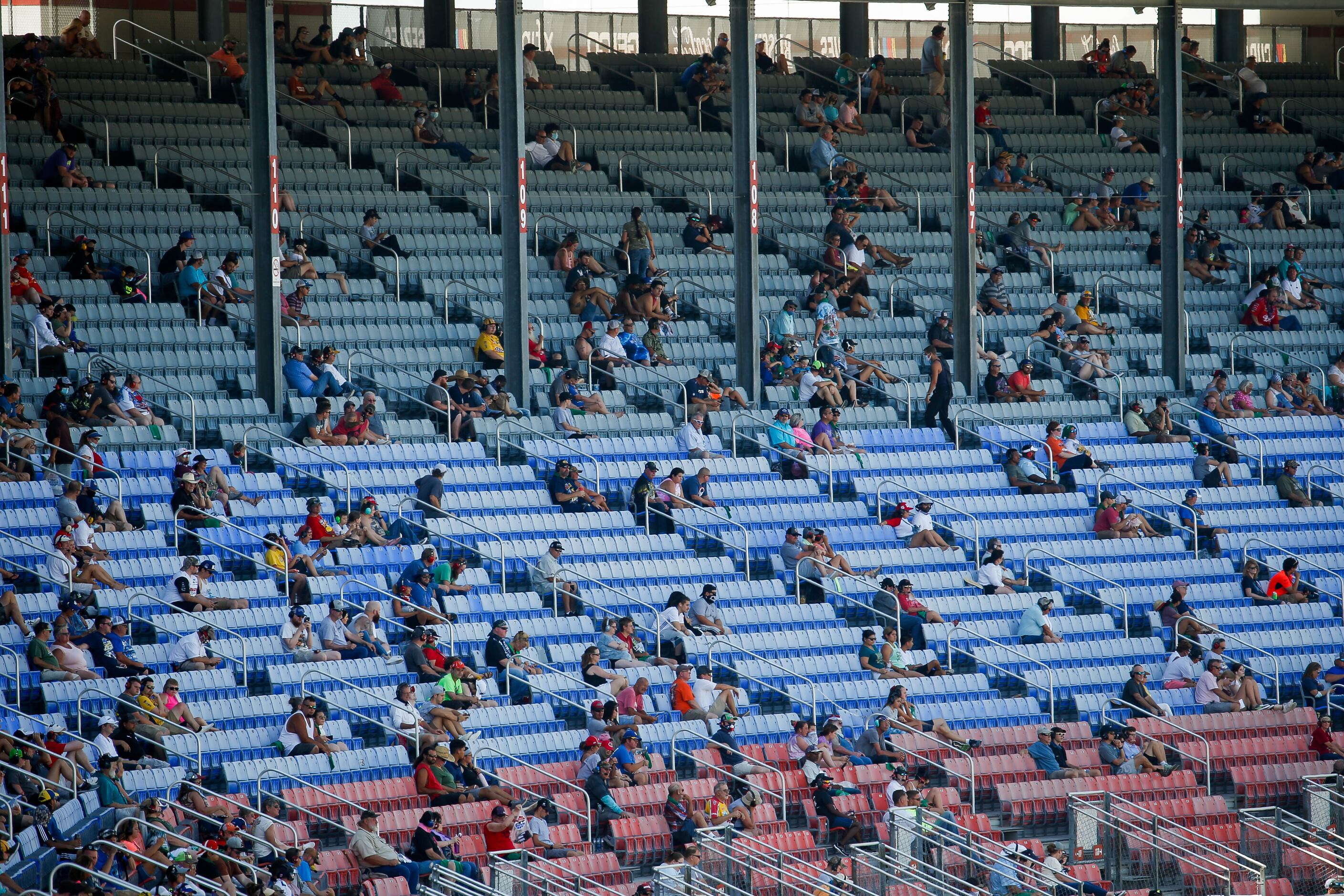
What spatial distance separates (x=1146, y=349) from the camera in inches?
1096

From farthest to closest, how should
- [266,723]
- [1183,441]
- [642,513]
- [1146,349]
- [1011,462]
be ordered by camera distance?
1. [1146,349]
2. [1183,441]
3. [1011,462]
4. [642,513]
5. [266,723]

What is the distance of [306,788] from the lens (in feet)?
56.5

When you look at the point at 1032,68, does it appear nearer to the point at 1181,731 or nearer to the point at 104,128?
the point at 104,128

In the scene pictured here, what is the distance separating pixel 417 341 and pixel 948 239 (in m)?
7.91

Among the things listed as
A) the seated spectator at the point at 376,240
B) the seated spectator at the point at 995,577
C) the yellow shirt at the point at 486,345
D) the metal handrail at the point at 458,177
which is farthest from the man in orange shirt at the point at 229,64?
the seated spectator at the point at 995,577

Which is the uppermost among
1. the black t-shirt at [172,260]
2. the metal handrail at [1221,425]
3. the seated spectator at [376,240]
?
the seated spectator at [376,240]

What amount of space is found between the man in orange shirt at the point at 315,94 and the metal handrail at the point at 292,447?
271 inches

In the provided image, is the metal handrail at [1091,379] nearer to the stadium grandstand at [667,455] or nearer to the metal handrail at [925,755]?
the stadium grandstand at [667,455]

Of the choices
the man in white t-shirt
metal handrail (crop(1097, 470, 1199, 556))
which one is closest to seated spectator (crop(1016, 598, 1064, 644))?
metal handrail (crop(1097, 470, 1199, 556))

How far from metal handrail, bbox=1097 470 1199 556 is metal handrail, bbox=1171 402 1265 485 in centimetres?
154

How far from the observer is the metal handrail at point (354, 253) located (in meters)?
25.2

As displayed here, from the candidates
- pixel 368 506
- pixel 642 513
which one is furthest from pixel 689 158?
pixel 368 506

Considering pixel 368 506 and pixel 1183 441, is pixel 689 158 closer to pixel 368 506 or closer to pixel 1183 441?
pixel 1183 441

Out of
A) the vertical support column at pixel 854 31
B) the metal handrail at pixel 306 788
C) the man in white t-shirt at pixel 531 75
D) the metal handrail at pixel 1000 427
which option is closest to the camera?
the metal handrail at pixel 306 788
